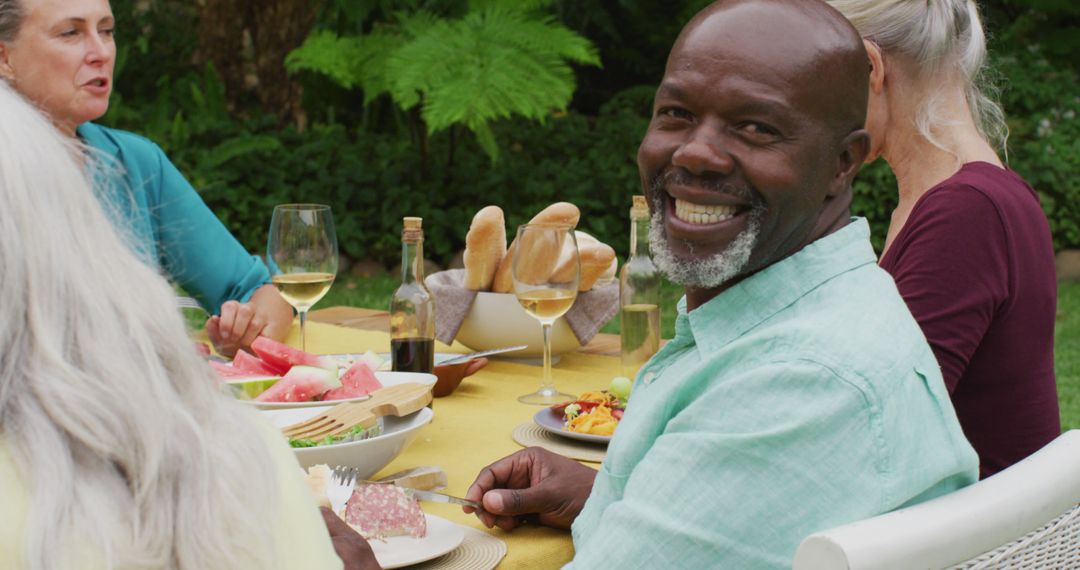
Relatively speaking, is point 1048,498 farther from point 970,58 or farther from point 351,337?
point 351,337

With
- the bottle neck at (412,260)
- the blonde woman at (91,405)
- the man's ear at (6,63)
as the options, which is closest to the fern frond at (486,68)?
the man's ear at (6,63)

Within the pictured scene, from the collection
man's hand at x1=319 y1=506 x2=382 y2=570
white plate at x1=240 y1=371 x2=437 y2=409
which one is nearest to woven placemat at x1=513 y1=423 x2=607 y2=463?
white plate at x1=240 y1=371 x2=437 y2=409

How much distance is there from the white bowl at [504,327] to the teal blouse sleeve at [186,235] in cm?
73

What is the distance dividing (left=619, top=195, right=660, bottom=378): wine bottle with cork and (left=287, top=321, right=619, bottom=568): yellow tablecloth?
0.35 ft

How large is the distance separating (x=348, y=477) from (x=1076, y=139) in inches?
322

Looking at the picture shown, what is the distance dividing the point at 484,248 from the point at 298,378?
2.22 feet

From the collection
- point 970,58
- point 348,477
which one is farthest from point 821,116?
point 970,58

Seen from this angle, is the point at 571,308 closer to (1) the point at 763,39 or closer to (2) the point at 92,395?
(1) the point at 763,39

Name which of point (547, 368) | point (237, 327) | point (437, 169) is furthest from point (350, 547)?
point (437, 169)

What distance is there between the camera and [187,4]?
964 cm

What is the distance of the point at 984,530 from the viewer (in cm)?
120

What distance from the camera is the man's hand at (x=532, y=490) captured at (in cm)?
160

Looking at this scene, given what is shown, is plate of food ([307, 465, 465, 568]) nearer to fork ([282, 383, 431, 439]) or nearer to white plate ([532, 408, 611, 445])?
fork ([282, 383, 431, 439])

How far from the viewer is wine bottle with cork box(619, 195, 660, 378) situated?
2.56 meters
